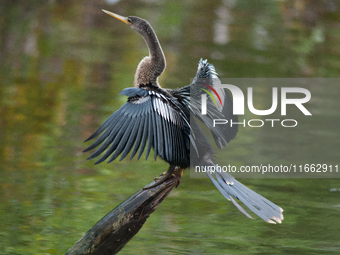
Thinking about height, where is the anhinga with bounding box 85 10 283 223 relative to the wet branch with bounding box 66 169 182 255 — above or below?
above

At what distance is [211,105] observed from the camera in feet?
10.1

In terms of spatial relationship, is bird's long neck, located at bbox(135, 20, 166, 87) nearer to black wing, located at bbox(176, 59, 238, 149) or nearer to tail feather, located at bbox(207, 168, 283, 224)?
black wing, located at bbox(176, 59, 238, 149)

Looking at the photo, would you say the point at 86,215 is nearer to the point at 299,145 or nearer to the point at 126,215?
the point at 126,215

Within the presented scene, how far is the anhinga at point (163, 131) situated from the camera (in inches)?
101

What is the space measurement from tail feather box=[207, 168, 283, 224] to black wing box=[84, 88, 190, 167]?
0.72 feet

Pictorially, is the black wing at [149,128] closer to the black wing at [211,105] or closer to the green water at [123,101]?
the black wing at [211,105]

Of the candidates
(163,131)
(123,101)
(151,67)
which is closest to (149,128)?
(163,131)

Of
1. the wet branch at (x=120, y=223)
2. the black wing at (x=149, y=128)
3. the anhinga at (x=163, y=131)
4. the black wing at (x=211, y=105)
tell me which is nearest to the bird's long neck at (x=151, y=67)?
the anhinga at (x=163, y=131)

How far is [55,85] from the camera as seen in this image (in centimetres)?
742

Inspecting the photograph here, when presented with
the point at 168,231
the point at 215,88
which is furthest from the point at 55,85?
the point at 215,88

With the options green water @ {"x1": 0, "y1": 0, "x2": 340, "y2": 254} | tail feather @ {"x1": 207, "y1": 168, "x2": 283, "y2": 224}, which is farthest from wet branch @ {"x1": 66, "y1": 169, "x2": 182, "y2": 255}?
green water @ {"x1": 0, "y1": 0, "x2": 340, "y2": 254}

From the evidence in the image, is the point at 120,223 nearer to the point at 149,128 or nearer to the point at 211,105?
the point at 149,128

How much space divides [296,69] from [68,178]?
4730mm

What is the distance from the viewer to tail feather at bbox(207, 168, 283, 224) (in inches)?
104
